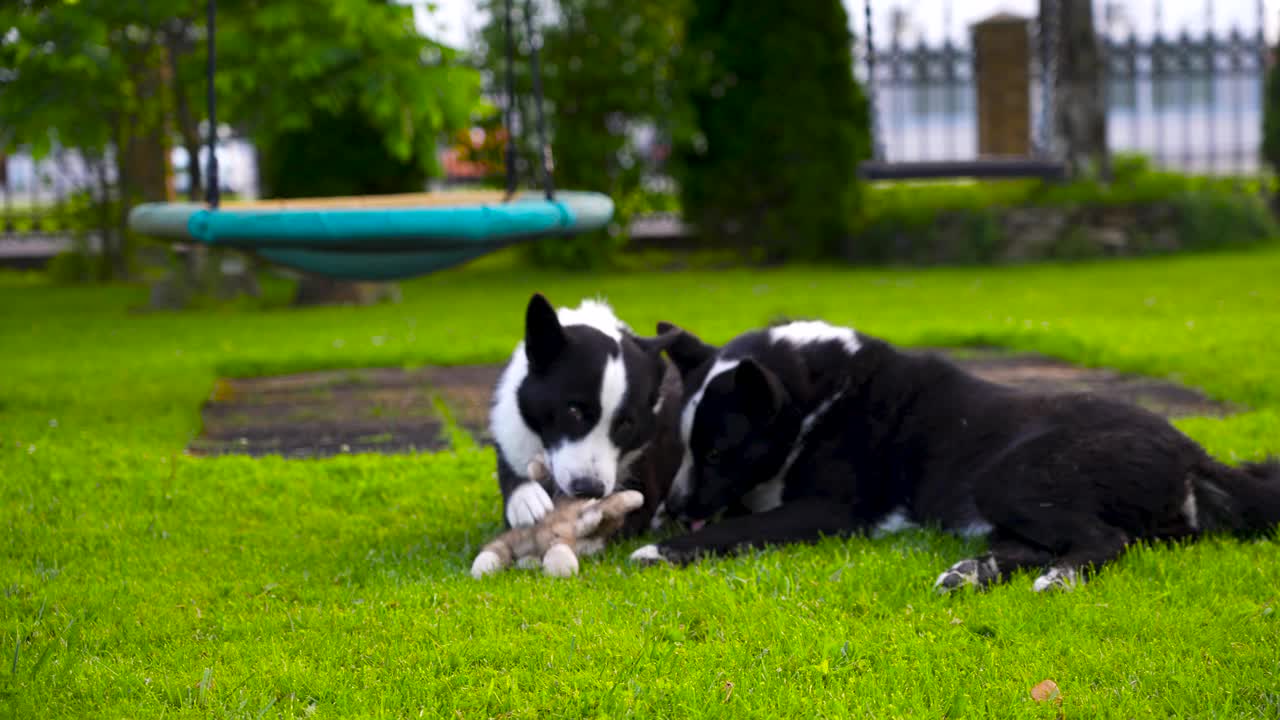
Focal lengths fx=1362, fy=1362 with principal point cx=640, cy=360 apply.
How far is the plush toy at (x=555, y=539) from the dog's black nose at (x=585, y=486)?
63mm

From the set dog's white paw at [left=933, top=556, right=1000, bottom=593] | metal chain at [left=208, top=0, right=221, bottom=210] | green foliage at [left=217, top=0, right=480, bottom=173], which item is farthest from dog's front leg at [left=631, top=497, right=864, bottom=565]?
green foliage at [left=217, top=0, right=480, bottom=173]

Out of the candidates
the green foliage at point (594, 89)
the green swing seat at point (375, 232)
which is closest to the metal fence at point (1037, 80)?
the green foliage at point (594, 89)

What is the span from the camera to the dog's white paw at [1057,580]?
367 centimetres

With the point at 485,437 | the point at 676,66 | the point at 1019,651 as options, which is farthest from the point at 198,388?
the point at 676,66

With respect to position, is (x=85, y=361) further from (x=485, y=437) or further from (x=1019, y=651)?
(x=1019, y=651)

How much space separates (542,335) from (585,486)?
0.52 m

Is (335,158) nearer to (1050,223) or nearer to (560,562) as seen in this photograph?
(1050,223)

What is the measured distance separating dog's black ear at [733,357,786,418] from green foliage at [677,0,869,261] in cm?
1221

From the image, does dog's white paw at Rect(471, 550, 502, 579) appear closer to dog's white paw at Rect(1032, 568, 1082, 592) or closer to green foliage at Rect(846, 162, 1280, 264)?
dog's white paw at Rect(1032, 568, 1082, 592)

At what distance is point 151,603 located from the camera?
3764 millimetres

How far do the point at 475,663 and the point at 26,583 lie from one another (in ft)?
5.13

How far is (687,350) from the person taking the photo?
4.70 metres

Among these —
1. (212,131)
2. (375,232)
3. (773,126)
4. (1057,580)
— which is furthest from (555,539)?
(773,126)

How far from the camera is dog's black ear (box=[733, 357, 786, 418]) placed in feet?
13.9
